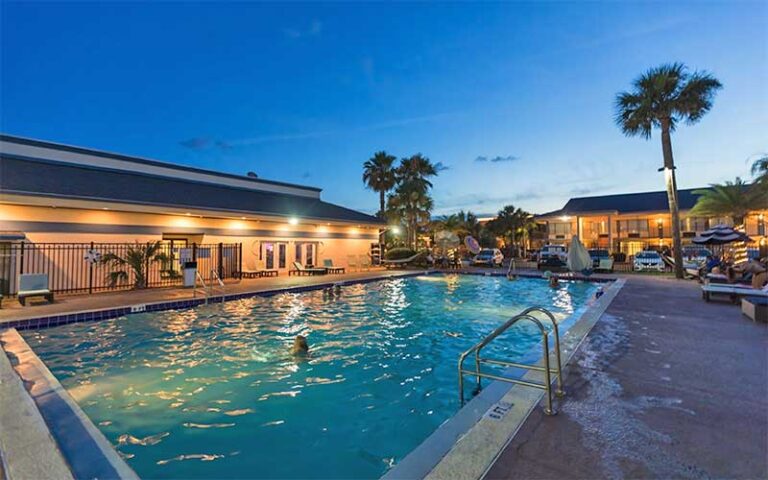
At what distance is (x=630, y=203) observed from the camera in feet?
141

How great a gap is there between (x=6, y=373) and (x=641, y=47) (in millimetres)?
21689

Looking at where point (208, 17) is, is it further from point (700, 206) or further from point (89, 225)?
point (700, 206)

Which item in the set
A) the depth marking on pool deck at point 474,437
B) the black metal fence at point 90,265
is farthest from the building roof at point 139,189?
the depth marking on pool deck at point 474,437

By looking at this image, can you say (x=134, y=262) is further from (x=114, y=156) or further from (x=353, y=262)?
(x=353, y=262)

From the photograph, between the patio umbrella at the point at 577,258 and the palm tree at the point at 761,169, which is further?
the palm tree at the point at 761,169

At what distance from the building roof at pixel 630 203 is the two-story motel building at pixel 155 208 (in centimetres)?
3049

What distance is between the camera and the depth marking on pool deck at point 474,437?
2521 mm

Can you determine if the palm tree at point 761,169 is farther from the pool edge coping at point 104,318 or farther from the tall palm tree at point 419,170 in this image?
the tall palm tree at point 419,170

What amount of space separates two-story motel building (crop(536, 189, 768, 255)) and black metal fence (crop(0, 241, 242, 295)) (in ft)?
126

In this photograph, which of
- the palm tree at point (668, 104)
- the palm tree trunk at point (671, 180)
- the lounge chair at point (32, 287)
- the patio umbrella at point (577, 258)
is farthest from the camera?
the palm tree trunk at point (671, 180)

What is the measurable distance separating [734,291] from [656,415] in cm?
833

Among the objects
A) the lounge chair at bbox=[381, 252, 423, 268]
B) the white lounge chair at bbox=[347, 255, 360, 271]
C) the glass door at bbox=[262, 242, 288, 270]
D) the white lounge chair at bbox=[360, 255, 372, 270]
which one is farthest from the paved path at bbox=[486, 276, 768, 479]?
the white lounge chair at bbox=[360, 255, 372, 270]

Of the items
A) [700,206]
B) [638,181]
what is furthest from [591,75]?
[638,181]

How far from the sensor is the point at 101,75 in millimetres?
21141
